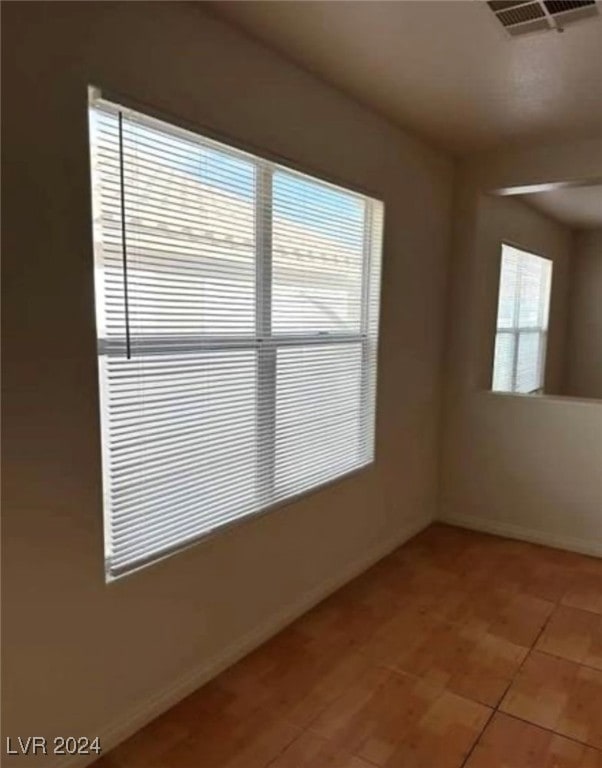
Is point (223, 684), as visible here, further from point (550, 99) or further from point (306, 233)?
point (550, 99)

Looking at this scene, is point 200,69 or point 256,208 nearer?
point 200,69

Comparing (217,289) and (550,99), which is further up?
(550,99)

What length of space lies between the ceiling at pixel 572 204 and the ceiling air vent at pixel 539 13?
2.38 metres

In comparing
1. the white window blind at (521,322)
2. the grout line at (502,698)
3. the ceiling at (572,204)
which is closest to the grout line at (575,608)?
the grout line at (502,698)

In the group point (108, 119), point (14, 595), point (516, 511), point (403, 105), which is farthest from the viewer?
point (516, 511)

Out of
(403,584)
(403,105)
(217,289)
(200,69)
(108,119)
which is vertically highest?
(403,105)

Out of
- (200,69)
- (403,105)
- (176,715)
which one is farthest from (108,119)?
(176,715)

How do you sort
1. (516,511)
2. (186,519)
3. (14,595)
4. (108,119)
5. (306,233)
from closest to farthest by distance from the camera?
(14,595)
(108,119)
(186,519)
(306,233)
(516,511)

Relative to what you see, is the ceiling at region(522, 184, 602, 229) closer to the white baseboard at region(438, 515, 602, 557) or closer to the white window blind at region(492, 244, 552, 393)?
the white window blind at region(492, 244, 552, 393)

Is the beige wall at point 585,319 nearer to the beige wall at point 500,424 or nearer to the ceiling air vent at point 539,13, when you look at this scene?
the beige wall at point 500,424

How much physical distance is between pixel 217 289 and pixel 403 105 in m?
1.50

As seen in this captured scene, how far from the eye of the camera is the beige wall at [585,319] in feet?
21.0

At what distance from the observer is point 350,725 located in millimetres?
1998

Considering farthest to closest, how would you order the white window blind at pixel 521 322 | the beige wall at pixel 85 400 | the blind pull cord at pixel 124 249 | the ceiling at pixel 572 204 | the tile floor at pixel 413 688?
the white window blind at pixel 521 322 → the ceiling at pixel 572 204 → the tile floor at pixel 413 688 → the blind pull cord at pixel 124 249 → the beige wall at pixel 85 400
